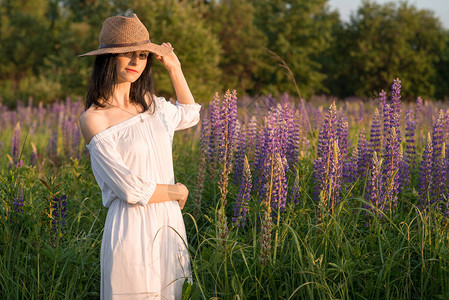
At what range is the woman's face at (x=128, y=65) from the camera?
310 centimetres

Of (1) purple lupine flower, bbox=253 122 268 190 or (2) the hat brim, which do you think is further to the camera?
(1) purple lupine flower, bbox=253 122 268 190

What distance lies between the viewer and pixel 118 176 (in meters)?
2.79

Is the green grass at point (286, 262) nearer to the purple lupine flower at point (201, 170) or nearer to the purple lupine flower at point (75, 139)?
the purple lupine flower at point (201, 170)

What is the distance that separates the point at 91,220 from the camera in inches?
180

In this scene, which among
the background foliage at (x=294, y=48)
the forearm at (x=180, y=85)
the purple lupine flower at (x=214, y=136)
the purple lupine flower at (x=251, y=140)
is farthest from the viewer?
the background foliage at (x=294, y=48)

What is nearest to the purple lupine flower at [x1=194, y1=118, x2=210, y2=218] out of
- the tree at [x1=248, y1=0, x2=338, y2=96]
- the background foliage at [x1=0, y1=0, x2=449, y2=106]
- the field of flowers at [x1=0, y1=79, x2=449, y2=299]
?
the field of flowers at [x1=0, y1=79, x2=449, y2=299]

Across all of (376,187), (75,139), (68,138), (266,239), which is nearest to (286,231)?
(266,239)

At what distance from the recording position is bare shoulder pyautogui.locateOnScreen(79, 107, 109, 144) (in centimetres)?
290

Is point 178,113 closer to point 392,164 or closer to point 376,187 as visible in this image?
point 376,187

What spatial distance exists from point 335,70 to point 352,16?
3427 mm

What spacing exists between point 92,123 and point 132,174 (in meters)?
0.43

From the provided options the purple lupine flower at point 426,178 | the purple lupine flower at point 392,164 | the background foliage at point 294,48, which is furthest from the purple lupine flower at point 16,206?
the background foliage at point 294,48

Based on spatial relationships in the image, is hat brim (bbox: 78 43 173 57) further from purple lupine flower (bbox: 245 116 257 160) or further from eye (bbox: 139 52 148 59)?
purple lupine flower (bbox: 245 116 257 160)

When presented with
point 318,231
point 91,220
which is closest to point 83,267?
point 91,220
